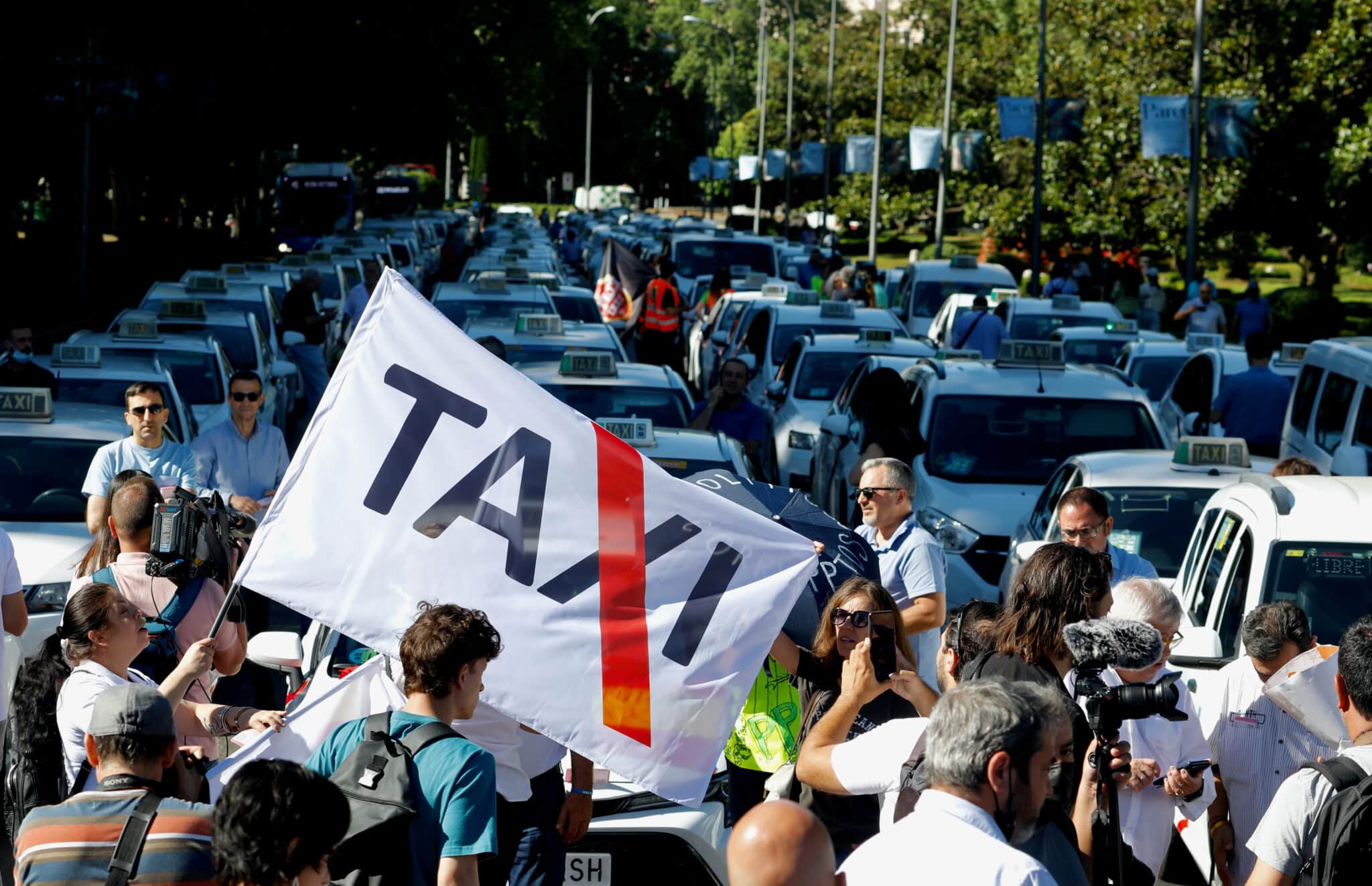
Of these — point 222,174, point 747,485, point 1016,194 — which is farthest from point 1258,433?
point 222,174

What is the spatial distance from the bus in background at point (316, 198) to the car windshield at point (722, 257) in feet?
74.5

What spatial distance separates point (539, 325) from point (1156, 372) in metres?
6.17

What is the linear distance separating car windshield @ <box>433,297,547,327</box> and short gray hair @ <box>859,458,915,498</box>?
12.1 metres

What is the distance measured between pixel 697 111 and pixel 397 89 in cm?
7492

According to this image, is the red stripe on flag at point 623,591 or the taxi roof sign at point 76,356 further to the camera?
the taxi roof sign at point 76,356

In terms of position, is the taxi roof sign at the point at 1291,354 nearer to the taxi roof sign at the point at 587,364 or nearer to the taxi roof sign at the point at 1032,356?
the taxi roof sign at the point at 1032,356

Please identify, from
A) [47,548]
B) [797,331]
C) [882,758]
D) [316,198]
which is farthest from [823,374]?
[316,198]

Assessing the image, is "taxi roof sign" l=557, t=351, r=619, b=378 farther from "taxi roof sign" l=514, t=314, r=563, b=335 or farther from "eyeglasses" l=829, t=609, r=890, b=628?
"eyeglasses" l=829, t=609, r=890, b=628

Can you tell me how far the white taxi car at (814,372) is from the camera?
629 inches

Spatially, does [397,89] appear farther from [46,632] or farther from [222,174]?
[46,632]

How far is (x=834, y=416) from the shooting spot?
1268 cm

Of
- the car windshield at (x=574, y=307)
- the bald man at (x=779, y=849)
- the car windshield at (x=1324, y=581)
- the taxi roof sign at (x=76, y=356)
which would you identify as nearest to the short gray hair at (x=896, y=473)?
the car windshield at (x=1324, y=581)

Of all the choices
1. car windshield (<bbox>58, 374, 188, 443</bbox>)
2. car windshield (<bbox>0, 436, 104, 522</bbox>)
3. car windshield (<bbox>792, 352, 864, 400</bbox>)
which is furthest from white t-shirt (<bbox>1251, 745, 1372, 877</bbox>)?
car windshield (<bbox>792, 352, 864, 400</bbox>)

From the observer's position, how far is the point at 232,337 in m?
17.4
